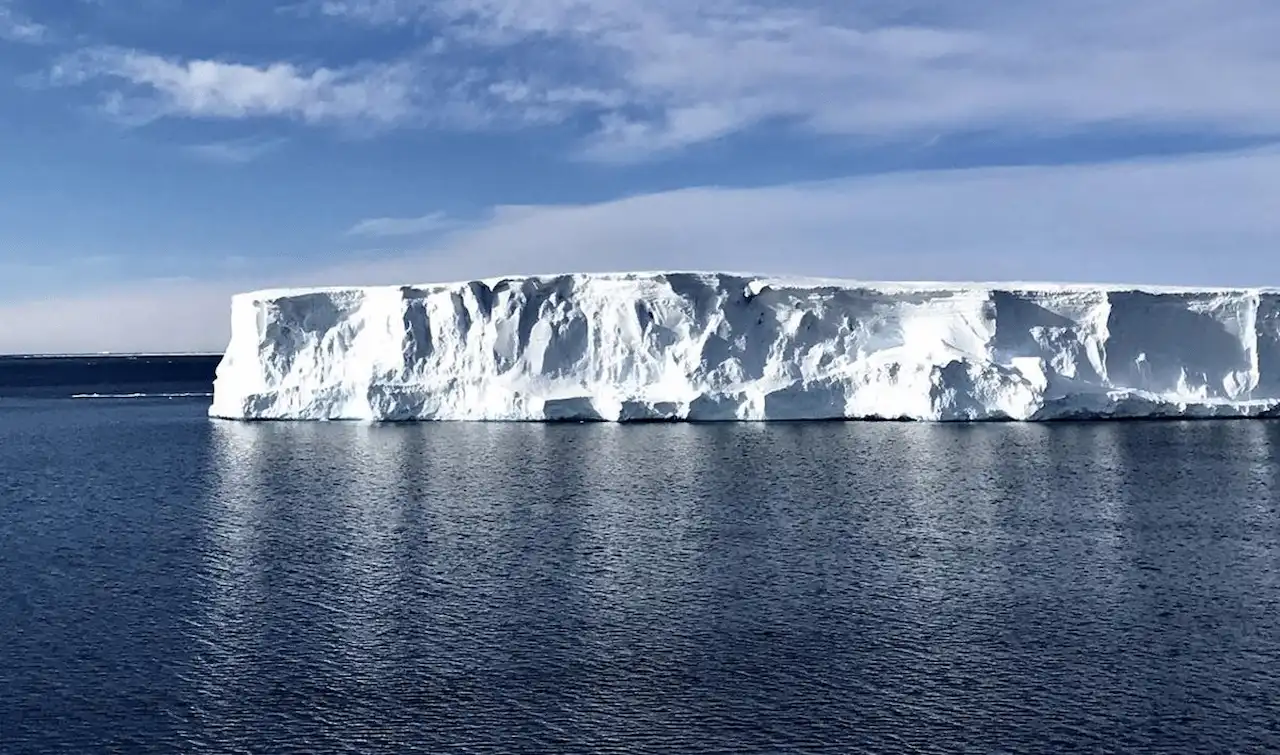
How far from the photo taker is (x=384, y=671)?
1115 centimetres

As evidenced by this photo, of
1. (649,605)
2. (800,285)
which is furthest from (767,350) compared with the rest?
A: (649,605)

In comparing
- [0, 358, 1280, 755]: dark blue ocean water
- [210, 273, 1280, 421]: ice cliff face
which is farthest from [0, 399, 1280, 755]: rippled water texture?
[210, 273, 1280, 421]: ice cliff face

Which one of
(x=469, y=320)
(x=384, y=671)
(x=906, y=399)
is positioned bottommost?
(x=384, y=671)

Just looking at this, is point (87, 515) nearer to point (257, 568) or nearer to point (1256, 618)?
point (257, 568)

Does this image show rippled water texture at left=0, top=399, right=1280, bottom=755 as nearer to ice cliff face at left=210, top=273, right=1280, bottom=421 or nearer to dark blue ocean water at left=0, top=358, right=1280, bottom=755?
dark blue ocean water at left=0, top=358, right=1280, bottom=755

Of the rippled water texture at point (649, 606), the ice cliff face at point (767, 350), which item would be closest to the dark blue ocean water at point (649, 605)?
the rippled water texture at point (649, 606)

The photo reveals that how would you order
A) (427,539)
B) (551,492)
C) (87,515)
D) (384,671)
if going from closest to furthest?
(384,671) → (427,539) → (87,515) → (551,492)

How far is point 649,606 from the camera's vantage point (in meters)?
13.3

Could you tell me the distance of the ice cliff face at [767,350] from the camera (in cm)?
3322

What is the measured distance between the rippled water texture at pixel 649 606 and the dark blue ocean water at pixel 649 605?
0.05m

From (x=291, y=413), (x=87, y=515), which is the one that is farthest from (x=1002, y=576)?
(x=291, y=413)

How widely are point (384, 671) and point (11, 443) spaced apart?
2712 centimetres

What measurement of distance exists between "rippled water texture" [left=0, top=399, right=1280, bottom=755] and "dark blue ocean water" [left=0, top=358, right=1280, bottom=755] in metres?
0.05

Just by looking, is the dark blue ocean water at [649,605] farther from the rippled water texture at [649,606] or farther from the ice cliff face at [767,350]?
the ice cliff face at [767,350]
